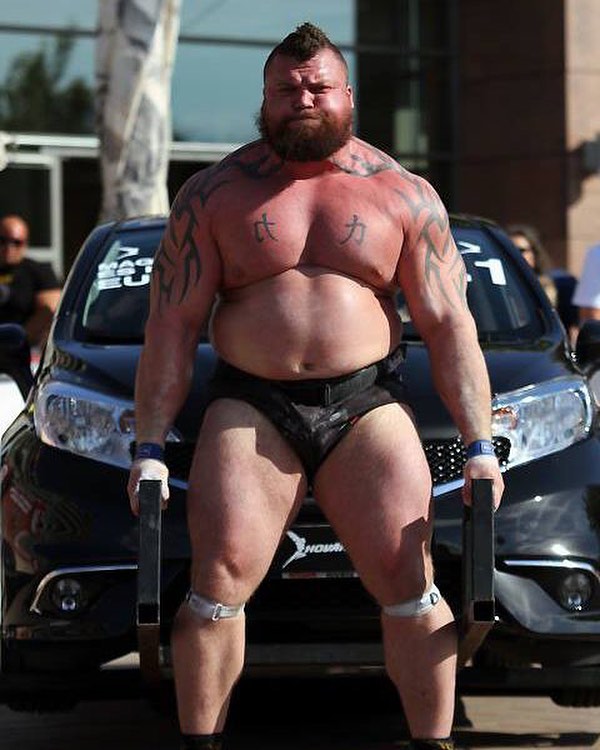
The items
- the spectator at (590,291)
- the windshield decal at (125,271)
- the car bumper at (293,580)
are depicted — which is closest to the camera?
the car bumper at (293,580)

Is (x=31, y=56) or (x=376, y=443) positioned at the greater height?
(x=31, y=56)

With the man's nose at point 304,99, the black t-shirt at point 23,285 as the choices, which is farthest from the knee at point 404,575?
the black t-shirt at point 23,285

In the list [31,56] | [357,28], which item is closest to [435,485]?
[31,56]

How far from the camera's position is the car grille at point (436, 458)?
Answer: 5219mm

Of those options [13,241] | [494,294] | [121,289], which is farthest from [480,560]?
[13,241]

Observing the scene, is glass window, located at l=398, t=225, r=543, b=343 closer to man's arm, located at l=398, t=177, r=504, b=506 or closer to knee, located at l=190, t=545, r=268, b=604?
man's arm, located at l=398, t=177, r=504, b=506

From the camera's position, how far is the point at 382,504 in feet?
14.8

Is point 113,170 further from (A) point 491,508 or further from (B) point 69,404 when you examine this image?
(A) point 491,508

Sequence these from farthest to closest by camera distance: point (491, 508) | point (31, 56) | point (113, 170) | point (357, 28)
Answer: point (357, 28) → point (31, 56) → point (113, 170) → point (491, 508)

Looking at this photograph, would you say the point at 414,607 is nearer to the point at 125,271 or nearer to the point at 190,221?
the point at 190,221

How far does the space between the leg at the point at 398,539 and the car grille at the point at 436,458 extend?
1.92 feet

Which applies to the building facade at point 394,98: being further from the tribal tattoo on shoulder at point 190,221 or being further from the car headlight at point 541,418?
the tribal tattoo on shoulder at point 190,221

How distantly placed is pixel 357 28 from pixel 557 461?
51.2 ft

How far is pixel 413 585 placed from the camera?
15.0 ft
